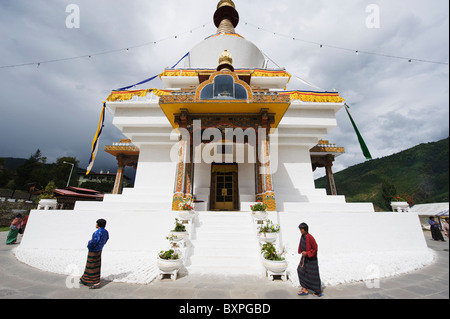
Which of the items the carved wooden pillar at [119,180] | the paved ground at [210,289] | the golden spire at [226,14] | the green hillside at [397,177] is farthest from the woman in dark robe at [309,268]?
the green hillside at [397,177]

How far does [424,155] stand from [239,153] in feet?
186

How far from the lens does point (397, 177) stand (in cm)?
4675

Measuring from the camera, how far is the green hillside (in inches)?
1446

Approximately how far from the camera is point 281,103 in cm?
862

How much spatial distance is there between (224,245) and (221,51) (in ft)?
46.4

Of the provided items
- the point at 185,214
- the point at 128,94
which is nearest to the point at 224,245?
the point at 185,214

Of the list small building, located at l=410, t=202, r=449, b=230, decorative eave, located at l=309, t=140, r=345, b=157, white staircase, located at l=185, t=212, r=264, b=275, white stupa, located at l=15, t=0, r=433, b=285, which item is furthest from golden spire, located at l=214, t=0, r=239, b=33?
small building, located at l=410, t=202, r=449, b=230

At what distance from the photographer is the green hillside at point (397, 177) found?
36.7 metres

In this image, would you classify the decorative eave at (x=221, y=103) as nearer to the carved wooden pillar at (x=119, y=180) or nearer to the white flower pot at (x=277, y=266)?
the white flower pot at (x=277, y=266)

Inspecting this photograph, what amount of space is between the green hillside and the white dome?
3645 cm

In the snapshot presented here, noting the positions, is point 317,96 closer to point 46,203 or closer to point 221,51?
point 221,51
